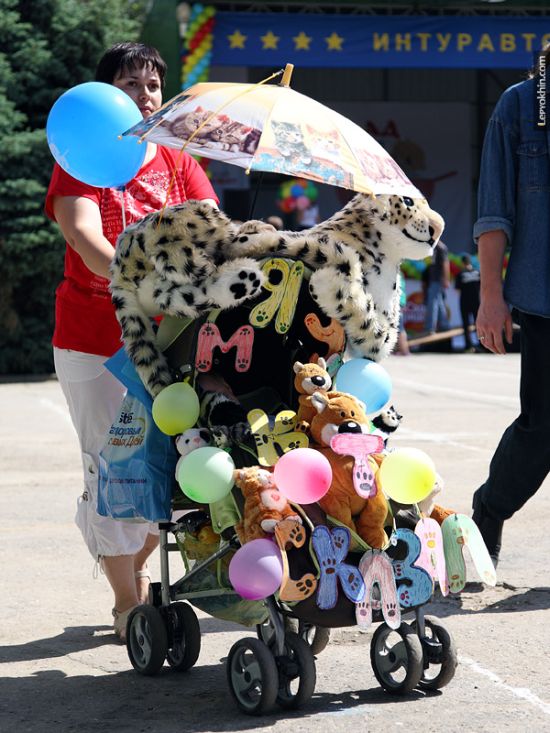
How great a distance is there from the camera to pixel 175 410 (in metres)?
3.97

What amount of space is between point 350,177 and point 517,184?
1.26m

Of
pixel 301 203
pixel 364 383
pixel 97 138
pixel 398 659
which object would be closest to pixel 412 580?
pixel 398 659

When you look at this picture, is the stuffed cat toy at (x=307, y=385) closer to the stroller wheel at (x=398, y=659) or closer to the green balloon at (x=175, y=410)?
the green balloon at (x=175, y=410)

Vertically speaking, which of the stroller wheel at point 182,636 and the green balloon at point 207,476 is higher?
the green balloon at point 207,476

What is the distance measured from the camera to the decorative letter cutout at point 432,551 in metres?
3.80

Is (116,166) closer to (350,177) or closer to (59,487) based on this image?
(350,177)

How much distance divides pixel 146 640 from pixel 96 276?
1.36 m

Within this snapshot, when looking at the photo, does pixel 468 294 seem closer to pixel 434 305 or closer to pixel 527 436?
pixel 434 305

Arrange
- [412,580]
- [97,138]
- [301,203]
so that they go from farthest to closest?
1. [301,203]
2. [97,138]
3. [412,580]

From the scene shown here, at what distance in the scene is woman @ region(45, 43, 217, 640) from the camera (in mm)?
4727

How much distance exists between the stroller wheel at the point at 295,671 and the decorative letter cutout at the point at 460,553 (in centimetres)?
50

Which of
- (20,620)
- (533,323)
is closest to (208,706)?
(20,620)

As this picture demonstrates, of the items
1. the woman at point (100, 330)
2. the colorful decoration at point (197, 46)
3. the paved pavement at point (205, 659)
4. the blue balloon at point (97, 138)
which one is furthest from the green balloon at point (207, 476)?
the colorful decoration at point (197, 46)

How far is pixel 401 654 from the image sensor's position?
3848 millimetres
